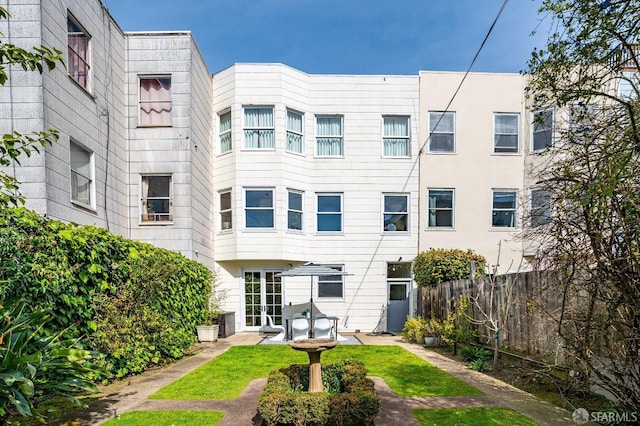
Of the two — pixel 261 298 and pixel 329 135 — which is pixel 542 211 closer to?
pixel 329 135

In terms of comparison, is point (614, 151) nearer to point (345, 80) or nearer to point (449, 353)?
point (449, 353)

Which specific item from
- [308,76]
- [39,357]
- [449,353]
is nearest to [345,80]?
[308,76]

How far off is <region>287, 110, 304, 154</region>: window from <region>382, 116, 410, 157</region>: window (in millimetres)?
3321

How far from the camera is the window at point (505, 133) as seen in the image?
43.8ft

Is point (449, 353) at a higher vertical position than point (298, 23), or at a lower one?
lower

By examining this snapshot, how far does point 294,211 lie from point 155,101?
6.01 m

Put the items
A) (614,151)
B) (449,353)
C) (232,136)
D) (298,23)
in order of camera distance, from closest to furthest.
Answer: (614,151)
(449,353)
(298,23)
(232,136)

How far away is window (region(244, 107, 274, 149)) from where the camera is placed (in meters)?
12.7

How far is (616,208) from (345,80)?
11.3 metres

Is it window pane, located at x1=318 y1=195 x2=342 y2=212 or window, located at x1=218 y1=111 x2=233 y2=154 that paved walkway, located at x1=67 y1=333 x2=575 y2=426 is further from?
window, located at x1=218 y1=111 x2=233 y2=154

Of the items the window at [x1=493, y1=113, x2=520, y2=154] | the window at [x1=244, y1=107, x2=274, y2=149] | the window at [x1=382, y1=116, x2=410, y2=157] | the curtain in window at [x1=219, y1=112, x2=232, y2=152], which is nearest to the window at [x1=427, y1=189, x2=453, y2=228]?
the window at [x1=382, y1=116, x2=410, y2=157]

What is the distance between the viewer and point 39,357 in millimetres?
3480

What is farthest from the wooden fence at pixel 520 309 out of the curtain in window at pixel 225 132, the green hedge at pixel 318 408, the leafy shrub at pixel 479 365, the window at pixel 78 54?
the window at pixel 78 54

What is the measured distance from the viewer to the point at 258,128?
12734 millimetres
